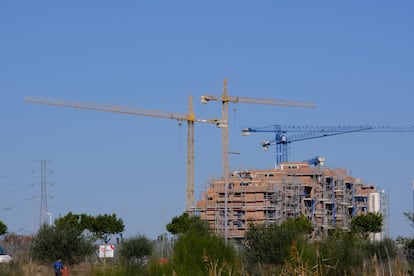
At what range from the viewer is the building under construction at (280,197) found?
4929 inches

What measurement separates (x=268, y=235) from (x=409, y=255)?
680 inches

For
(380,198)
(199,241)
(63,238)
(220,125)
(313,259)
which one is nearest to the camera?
(199,241)

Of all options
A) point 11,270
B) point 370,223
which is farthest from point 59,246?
point 370,223

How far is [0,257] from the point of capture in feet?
135

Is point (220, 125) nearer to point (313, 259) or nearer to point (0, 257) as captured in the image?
point (0, 257)

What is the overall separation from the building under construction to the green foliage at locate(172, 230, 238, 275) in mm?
95791

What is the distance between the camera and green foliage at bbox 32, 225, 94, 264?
4575cm

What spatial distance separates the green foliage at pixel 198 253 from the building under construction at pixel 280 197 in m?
95.8

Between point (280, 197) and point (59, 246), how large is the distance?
8202 cm

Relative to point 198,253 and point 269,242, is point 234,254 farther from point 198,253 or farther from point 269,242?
point 269,242

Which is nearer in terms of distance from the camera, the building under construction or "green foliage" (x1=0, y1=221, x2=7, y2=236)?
"green foliage" (x1=0, y1=221, x2=7, y2=236)

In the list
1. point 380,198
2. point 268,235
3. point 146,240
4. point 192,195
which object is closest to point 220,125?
point 192,195

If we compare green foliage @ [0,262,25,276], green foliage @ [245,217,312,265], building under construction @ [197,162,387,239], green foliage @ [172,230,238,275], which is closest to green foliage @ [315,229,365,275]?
Result: green foliage @ [172,230,238,275]

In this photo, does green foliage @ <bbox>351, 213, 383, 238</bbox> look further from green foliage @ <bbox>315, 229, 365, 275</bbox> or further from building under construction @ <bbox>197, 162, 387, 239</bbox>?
green foliage @ <bbox>315, 229, 365, 275</bbox>
